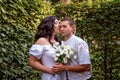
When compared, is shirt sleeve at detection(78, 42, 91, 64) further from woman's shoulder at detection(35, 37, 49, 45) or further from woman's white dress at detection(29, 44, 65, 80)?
woman's shoulder at detection(35, 37, 49, 45)

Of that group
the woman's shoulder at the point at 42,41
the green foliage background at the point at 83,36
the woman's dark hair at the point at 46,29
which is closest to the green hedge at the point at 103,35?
the green foliage background at the point at 83,36

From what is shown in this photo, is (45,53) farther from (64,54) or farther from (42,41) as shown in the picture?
(64,54)

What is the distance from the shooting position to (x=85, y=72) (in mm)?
3564

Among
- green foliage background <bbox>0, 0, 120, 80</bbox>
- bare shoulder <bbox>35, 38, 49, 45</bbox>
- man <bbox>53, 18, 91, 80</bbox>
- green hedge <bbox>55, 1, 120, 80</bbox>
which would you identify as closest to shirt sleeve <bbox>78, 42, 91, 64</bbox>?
man <bbox>53, 18, 91, 80</bbox>

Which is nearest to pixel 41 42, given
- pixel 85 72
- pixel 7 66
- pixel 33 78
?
pixel 85 72

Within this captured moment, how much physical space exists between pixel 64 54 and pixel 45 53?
24cm

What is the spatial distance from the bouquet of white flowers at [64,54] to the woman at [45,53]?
101 millimetres

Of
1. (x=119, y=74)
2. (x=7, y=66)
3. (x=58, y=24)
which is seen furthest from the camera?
(x=119, y=74)

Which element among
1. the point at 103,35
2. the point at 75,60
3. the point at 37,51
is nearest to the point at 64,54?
the point at 75,60

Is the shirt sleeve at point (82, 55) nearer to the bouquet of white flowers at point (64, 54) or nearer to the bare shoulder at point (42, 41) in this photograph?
the bouquet of white flowers at point (64, 54)

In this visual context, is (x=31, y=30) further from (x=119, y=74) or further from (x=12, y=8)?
(x=119, y=74)

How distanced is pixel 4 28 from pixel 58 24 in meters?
2.64

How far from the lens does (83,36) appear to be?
6.88 meters

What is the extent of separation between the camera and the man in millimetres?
3432
